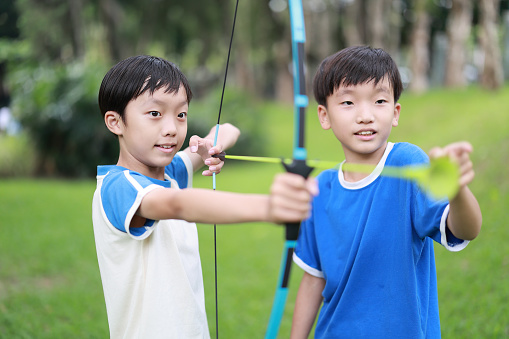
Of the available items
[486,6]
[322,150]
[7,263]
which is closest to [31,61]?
[322,150]

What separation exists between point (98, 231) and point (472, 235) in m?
1.19

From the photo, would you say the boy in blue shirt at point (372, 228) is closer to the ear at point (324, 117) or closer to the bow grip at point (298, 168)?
the ear at point (324, 117)

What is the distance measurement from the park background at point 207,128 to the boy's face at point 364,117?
2057 millimetres

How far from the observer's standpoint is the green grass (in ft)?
12.4

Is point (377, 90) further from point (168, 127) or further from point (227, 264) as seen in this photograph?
point (227, 264)

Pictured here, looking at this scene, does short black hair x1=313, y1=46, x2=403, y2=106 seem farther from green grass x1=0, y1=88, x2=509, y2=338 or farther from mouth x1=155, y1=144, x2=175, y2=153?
green grass x1=0, y1=88, x2=509, y2=338

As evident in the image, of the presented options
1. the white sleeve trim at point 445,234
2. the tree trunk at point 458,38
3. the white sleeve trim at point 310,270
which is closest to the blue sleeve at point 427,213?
the white sleeve trim at point 445,234

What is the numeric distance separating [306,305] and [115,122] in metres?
0.98

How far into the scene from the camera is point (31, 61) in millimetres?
14234

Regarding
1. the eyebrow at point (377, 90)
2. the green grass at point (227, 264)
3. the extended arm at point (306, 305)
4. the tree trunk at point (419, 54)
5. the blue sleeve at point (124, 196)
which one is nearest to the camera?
the blue sleeve at point (124, 196)

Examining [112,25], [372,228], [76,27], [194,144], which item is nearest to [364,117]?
[372,228]

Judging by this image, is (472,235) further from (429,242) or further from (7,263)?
(7,263)

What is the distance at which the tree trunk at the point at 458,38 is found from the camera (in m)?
13.5

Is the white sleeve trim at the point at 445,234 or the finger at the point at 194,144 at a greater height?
the finger at the point at 194,144
